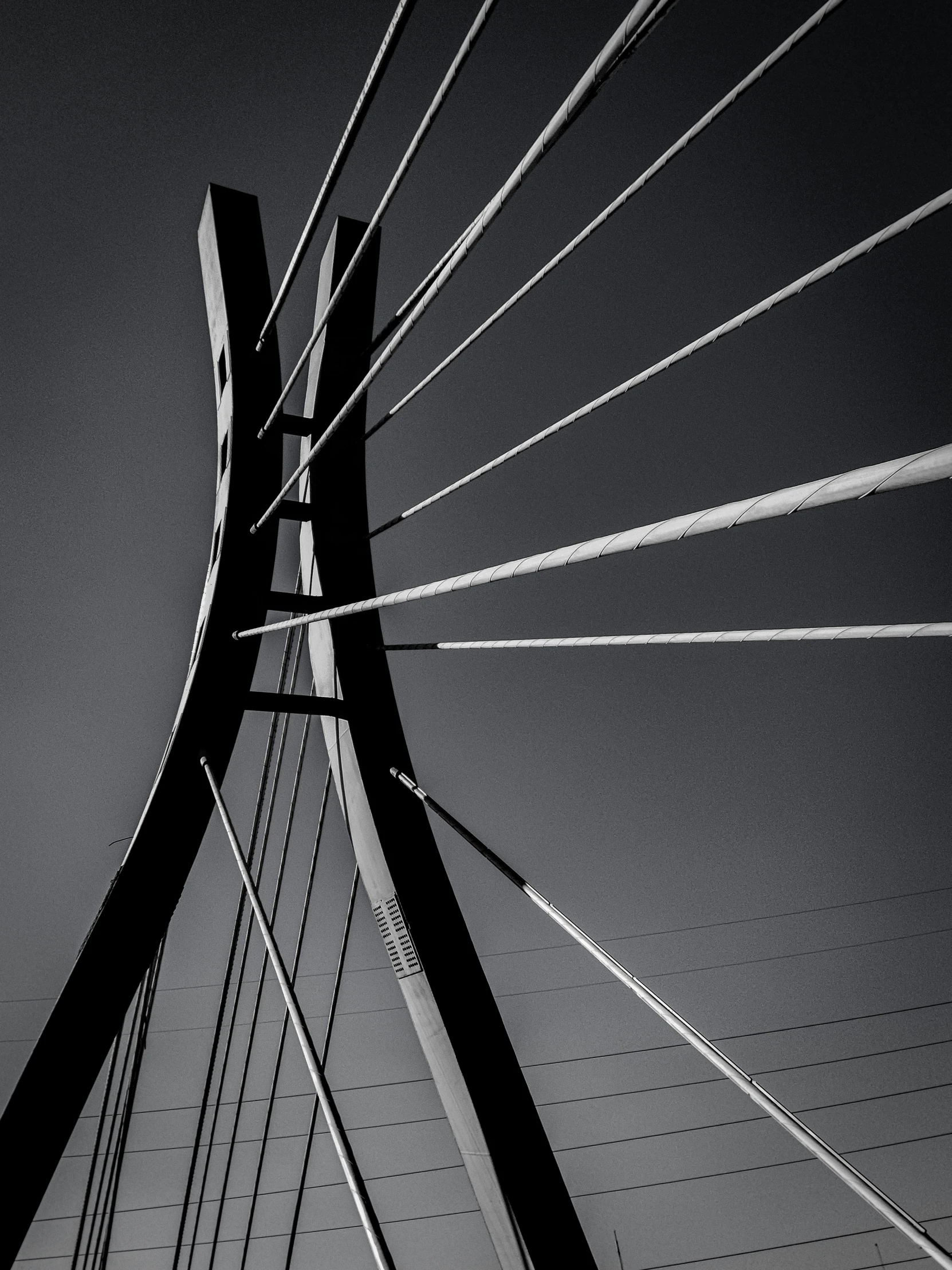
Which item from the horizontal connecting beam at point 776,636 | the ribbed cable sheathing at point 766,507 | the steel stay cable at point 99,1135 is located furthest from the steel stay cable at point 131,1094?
the ribbed cable sheathing at point 766,507

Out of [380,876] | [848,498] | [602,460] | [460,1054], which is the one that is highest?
[602,460]

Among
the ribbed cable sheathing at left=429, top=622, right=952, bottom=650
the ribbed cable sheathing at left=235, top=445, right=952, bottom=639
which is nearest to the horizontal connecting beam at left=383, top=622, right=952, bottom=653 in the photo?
the ribbed cable sheathing at left=429, top=622, right=952, bottom=650

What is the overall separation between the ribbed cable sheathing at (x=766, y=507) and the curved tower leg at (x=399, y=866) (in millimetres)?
1362

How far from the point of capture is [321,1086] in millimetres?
1643

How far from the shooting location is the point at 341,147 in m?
1.70

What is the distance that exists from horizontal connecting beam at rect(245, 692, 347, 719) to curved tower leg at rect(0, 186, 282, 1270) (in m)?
0.06

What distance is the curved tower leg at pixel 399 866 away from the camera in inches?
86.1

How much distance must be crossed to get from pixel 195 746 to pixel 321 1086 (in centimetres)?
117

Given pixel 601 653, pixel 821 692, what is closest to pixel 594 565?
pixel 601 653

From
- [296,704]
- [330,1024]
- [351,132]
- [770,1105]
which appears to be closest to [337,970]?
[330,1024]

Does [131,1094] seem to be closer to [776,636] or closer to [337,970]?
[337,970]

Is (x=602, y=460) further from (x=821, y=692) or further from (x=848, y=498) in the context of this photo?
(x=848, y=498)

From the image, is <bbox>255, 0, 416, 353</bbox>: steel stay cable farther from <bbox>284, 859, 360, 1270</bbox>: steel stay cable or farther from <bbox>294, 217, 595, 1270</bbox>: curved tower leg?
<bbox>284, 859, 360, 1270</bbox>: steel stay cable

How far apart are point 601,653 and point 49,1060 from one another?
905cm
